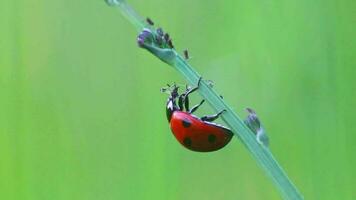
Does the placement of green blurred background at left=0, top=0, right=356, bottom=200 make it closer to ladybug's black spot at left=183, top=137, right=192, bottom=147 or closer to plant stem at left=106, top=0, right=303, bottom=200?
ladybug's black spot at left=183, top=137, right=192, bottom=147

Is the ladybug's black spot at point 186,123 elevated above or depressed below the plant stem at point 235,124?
above

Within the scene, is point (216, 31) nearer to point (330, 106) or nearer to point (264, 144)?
point (330, 106)

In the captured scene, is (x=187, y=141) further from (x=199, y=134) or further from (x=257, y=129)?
(x=257, y=129)

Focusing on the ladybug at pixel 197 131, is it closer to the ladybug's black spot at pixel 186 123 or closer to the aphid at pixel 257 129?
the ladybug's black spot at pixel 186 123

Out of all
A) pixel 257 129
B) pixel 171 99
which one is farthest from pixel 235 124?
pixel 171 99

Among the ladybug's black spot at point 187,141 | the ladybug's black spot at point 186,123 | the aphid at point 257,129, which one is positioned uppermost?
the ladybug's black spot at point 186,123

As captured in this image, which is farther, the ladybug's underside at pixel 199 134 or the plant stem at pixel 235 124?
the ladybug's underside at pixel 199 134

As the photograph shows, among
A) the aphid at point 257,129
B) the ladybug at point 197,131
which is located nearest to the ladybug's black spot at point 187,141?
the ladybug at point 197,131
